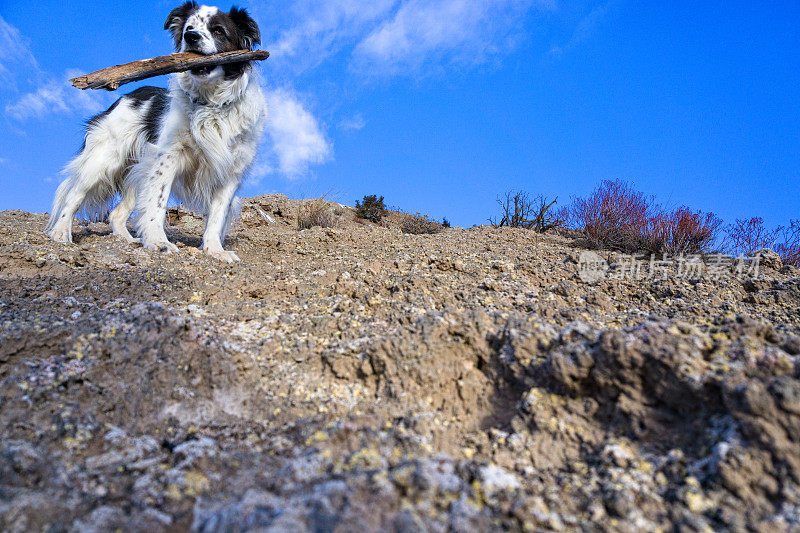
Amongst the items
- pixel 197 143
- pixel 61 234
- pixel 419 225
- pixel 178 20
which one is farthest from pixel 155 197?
pixel 419 225

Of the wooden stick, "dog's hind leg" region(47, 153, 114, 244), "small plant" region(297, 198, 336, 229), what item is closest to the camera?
the wooden stick

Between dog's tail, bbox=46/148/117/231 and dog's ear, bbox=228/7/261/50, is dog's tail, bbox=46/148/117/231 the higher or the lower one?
the lower one

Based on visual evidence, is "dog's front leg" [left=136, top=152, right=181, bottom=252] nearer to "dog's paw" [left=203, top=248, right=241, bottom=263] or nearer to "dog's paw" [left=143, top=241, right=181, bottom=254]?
"dog's paw" [left=143, top=241, right=181, bottom=254]

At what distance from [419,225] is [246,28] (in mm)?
5572

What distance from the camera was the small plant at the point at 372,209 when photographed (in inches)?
447

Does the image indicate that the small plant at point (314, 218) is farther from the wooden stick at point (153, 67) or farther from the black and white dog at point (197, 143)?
the wooden stick at point (153, 67)

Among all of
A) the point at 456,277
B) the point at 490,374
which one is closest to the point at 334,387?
the point at 490,374

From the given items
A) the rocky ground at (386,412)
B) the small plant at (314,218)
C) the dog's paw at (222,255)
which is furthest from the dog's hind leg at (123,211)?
the small plant at (314,218)

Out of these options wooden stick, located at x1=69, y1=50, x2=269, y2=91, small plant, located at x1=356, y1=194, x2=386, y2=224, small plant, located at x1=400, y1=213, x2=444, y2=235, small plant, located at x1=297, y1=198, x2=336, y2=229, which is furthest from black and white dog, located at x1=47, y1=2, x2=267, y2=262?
small plant, located at x1=356, y1=194, x2=386, y2=224

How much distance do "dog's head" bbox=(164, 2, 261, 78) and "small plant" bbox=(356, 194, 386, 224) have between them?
640 centimetres

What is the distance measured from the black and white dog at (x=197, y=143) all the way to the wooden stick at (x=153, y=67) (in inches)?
4.6

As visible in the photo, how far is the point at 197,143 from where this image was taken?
4.88 metres

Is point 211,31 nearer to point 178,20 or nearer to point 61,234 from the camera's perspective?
point 178,20

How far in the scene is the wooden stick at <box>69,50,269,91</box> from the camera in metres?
4.13
